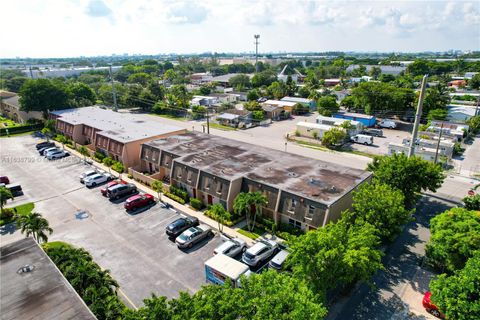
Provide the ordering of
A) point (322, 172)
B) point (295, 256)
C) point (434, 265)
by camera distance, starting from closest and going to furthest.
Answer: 1. point (295, 256)
2. point (434, 265)
3. point (322, 172)

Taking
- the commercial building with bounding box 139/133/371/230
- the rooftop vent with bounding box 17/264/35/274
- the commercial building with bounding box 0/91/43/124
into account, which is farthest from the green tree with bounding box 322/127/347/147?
the commercial building with bounding box 0/91/43/124

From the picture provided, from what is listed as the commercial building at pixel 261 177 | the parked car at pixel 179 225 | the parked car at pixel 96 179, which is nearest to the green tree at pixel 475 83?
the commercial building at pixel 261 177

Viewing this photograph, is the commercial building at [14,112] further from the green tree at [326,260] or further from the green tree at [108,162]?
the green tree at [326,260]

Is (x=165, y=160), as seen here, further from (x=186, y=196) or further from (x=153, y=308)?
(x=153, y=308)

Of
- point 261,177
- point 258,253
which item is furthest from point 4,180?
point 258,253

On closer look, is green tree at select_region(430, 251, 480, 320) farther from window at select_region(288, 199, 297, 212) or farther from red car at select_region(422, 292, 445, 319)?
window at select_region(288, 199, 297, 212)

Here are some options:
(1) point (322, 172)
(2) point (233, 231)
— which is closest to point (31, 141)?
(2) point (233, 231)
